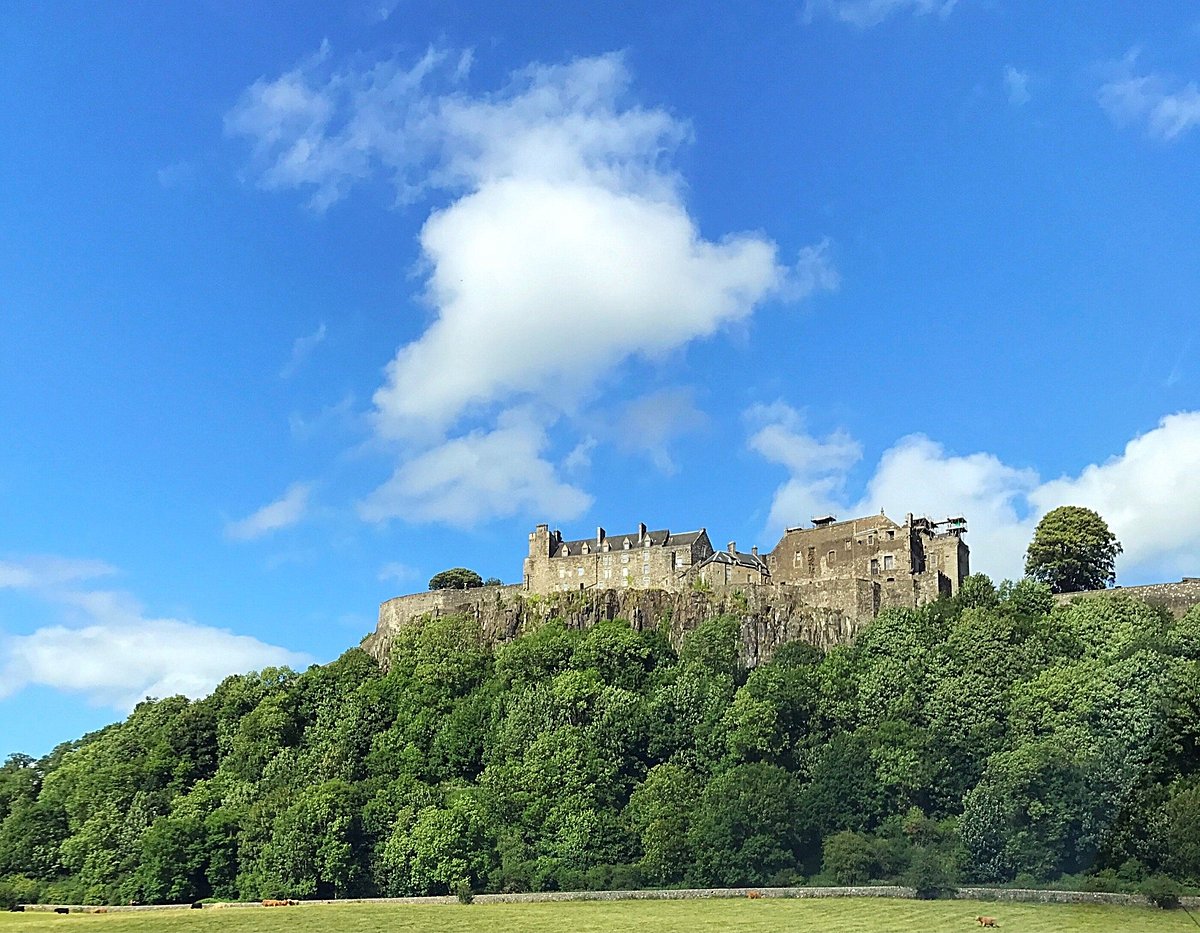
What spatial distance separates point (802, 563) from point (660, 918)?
49.6 metres

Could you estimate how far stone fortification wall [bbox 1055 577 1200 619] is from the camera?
7819cm

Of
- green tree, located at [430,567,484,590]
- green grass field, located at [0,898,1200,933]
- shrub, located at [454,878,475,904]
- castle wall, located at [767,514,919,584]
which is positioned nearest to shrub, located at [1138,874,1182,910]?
green grass field, located at [0,898,1200,933]

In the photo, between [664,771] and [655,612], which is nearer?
[664,771]

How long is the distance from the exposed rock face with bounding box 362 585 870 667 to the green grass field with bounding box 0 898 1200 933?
32.1m

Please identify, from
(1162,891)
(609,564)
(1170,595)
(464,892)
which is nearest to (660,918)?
(464,892)

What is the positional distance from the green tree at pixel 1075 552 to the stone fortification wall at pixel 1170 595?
11.7 m

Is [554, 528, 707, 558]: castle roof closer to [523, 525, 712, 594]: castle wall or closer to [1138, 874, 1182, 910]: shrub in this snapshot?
[523, 525, 712, 594]: castle wall

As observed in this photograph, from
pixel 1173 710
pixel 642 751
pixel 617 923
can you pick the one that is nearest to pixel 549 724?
pixel 642 751

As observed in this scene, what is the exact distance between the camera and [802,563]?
97.9 metres

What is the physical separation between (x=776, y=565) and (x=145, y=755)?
4665cm

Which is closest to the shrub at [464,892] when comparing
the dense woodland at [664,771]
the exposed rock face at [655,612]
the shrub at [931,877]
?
the dense woodland at [664,771]

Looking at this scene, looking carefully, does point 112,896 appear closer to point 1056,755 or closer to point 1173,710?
point 1056,755

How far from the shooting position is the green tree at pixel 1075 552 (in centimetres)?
9300

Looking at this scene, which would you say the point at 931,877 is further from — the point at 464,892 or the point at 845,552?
the point at 845,552
